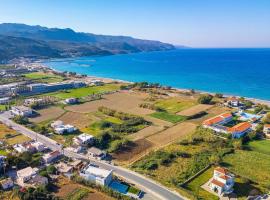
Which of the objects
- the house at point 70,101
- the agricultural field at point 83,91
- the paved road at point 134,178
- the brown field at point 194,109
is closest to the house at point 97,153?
the paved road at point 134,178

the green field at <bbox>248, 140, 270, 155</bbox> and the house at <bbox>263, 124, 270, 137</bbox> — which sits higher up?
the house at <bbox>263, 124, 270, 137</bbox>

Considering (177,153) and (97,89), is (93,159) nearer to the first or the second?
(177,153)

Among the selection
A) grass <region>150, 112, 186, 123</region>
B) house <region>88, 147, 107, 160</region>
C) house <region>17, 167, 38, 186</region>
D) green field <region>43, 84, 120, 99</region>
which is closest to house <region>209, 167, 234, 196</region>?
house <region>88, 147, 107, 160</region>

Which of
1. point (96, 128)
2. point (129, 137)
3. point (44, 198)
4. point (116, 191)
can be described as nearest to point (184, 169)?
point (116, 191)

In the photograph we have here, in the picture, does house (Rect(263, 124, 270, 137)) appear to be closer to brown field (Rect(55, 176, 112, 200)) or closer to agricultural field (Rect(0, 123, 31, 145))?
brown field (Rect(55, 176, 112, 200))

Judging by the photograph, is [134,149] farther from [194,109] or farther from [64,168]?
[194,109]
